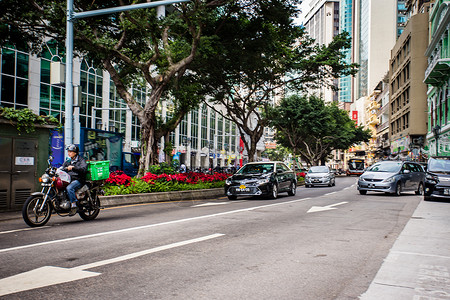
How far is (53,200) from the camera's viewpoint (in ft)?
27.7

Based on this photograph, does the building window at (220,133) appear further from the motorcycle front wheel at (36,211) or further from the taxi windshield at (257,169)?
the motorcycle front wheel at (36,211)

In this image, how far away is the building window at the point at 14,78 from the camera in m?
27.1

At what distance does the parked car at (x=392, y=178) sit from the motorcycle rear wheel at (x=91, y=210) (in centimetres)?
1335

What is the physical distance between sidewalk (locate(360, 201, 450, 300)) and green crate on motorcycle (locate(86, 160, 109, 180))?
619cm

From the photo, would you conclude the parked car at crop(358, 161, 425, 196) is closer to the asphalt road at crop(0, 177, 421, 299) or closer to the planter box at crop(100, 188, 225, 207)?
the planter box at crop(100, 188, 225, 207)

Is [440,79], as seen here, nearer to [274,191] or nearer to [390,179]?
[390,179]

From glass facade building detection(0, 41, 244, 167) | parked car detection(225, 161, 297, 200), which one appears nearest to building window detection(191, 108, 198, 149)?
glass facade building detection(0, 41, 244, 167)

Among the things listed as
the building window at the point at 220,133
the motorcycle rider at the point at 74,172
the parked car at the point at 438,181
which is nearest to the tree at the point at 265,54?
the parked car at the point at 438,181

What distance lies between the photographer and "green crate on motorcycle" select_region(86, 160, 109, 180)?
30.0ft

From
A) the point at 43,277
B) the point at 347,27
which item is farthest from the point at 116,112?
the point at 347,27

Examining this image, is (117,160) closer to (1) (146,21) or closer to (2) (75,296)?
(1) (146,21)

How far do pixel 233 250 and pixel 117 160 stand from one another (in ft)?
63.7

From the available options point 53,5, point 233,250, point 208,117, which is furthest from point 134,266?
point 208,117

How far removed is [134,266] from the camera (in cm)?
493
